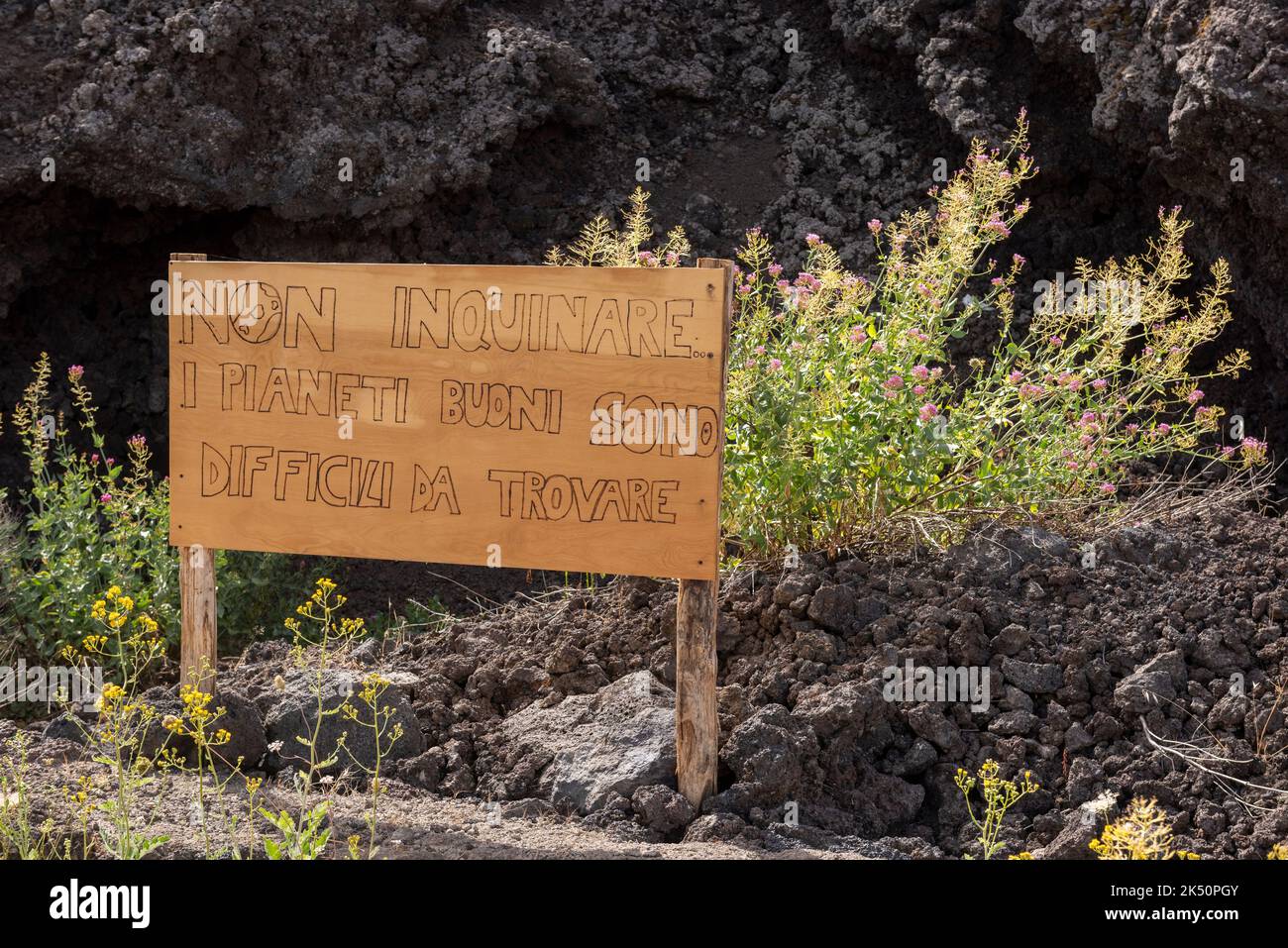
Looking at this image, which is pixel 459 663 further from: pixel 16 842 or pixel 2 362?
pixel 2 362

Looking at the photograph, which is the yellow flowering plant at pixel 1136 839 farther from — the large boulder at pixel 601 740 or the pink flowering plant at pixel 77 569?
the pink flowering plant at pixel 77 569

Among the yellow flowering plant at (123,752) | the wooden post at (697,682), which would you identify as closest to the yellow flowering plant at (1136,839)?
the wooden post at (697,682)

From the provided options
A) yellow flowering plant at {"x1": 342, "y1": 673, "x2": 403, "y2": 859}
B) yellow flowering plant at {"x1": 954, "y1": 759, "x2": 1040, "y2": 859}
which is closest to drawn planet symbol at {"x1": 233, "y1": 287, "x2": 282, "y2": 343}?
yellow flowering plant at {"x1": 342, "y1": 673, "x2": 403, "y2": 859}

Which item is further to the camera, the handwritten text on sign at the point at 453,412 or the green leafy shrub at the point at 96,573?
the green leafy shrub at the point at 96,573

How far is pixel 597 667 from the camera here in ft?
13.0

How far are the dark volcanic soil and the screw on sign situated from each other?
0.24 m

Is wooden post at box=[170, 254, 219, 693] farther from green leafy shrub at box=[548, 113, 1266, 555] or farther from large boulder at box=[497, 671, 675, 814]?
green leafy shrub at box=[548, 113, 1266, 555]

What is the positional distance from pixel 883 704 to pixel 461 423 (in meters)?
1.41

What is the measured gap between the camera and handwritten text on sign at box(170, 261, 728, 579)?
3264mm

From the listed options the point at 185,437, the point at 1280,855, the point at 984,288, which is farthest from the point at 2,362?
the point at 1280,855

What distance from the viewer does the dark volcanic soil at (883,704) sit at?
3279 mm

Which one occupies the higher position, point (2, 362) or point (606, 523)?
point (2, 362)

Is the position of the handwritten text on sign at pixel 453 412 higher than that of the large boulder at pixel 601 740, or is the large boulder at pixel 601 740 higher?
the handwritten text on sign at pixel 453 412
